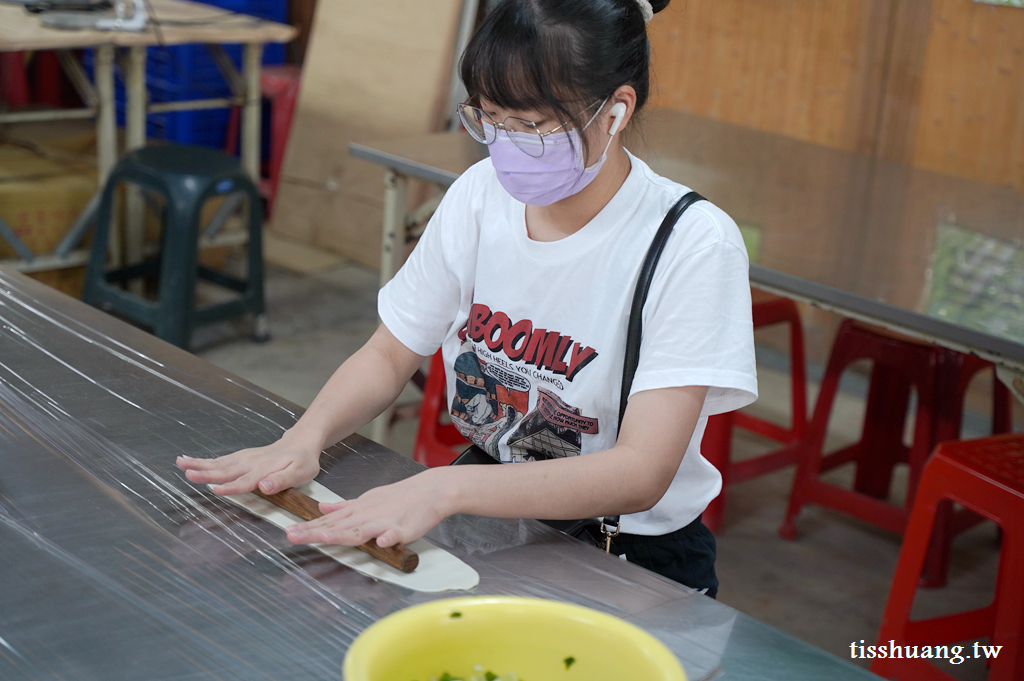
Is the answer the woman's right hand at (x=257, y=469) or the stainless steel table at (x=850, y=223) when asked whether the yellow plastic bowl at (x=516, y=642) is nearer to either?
the woman's right hand at (x=257, y=469)

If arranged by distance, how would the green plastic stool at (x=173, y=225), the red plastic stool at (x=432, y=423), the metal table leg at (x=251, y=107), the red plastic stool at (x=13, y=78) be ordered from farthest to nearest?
the red plastic stool at (x=13, y=78) < the metal table leg at (x=251, y=107) < the green plastic stool at (x=173, y=225) < the red plastic stool at (x=432, y=423)

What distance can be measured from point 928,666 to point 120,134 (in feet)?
12.0

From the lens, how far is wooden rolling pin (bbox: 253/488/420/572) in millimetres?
897

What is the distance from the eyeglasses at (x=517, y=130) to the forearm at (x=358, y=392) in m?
0.32

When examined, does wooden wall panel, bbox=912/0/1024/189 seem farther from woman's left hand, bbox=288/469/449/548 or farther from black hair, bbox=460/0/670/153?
woman's left hand, bbox=288/469/449/548

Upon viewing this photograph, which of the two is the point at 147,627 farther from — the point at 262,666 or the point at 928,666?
the point at 928,666

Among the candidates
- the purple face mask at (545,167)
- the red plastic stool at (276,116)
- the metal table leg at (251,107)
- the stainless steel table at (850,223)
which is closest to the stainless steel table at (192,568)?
the purple face mask at (545,167)

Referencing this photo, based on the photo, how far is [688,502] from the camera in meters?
1.19

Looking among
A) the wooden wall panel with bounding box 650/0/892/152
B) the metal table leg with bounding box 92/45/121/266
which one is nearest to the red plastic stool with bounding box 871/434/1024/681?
the wooden wall panel with bounding box 650/0/892/152

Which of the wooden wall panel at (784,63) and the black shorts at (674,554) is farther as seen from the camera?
the wooden wall panel at (784,63)

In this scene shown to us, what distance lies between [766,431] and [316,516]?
1.94 m

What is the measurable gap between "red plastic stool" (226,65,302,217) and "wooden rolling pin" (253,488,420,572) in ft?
12.1

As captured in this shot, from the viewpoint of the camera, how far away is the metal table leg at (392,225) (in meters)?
2.43

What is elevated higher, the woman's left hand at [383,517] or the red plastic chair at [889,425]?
the woman's left hand at [383,517]
